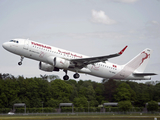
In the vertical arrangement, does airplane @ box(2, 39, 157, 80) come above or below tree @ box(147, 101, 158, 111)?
above

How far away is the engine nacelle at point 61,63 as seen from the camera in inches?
1803

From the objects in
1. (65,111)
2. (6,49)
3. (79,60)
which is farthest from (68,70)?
(65,111)

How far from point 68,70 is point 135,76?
13086 mm

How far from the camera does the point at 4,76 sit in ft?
435

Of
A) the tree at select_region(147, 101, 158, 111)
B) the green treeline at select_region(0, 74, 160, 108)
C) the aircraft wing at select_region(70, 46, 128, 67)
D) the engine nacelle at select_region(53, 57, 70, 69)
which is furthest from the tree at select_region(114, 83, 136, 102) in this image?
the engine nacelle at select_region(53, 57, 70, 69)

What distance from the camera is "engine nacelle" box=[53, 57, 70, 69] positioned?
150ft

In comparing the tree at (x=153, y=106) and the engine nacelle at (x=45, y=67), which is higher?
the engine nacelle at (x=45, y=67)

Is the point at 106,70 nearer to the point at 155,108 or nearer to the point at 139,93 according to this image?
the point at 155,108

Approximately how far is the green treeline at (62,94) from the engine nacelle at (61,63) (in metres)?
47.5

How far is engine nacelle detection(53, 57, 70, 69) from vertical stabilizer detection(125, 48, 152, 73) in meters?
13.4

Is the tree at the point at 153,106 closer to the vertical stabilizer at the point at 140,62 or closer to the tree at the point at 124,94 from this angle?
the tree at the point at 124,94

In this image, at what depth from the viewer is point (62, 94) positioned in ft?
354

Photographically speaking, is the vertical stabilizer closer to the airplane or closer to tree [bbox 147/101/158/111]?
the airplane

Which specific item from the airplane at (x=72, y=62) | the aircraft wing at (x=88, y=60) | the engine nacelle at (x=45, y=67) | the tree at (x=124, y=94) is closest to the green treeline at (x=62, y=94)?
the tree at (x=124, y=94)
